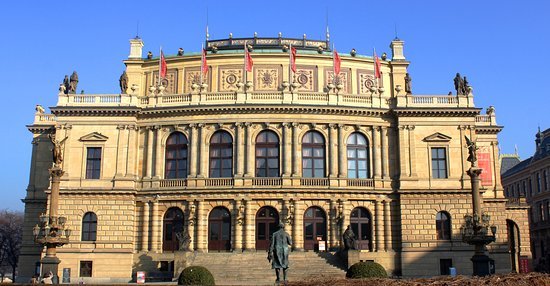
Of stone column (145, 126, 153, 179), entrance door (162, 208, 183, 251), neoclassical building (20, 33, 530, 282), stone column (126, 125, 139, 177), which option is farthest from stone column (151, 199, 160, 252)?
stone column (126, 125, 139, 177)

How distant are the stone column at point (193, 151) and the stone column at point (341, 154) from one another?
1177 cm

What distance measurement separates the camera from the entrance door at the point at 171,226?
5000cm

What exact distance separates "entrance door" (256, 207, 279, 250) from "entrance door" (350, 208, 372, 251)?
6.40m

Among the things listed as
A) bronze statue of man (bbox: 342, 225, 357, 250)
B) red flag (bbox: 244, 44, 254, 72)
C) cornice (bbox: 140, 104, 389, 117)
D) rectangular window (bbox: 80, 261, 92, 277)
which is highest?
red flag (bbox: 244, 44, 254, 72)

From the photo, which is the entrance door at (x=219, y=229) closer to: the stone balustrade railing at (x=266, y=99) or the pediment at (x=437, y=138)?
Answer: the stone balustrade railing at (x=266, y=99)

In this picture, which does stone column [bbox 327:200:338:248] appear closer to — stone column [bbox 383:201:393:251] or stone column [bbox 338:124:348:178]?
stone column [bbox 338:124:348:178]

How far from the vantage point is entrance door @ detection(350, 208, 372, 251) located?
5012 cm

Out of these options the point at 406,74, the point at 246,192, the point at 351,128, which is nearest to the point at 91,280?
the point at 246,192

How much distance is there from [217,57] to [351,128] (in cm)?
1411

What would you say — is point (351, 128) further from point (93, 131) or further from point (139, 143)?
point (93, 131)

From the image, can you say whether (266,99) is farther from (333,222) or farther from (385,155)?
(333,222)

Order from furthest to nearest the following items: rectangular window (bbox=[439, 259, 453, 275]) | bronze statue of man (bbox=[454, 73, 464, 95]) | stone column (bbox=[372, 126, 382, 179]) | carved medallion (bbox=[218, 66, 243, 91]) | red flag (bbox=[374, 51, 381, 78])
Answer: carved medallion (bbox=[218, 66, 243, 91])
red flag (bbox=[374, 51, 381, 78])
bronze statue of man (bbox=[454, 73, 464, 95])
stone column (bbox=[372, 126, 382, 179])
rectangular window (bbox=[439, 259, 453, 275])

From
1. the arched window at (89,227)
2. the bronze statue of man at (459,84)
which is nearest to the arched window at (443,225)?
the bronze statue of man at (459,84)

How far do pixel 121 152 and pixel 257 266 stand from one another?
15.6m
